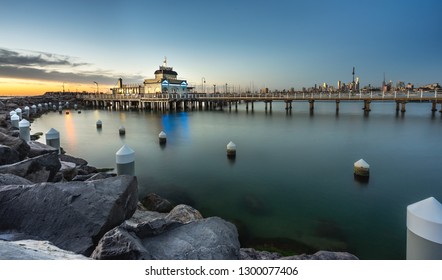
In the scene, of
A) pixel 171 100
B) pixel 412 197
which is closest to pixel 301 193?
pixel 412 197

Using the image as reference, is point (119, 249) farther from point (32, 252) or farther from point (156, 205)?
point (156, 205)

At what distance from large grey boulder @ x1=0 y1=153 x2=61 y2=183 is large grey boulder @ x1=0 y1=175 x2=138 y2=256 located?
1685 millimetres

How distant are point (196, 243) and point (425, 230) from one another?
7.42 feet

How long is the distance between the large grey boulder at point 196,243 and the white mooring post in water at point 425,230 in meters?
1.82

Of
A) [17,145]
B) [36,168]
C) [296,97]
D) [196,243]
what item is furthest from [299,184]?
[296,97]

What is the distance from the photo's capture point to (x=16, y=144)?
721 centimetres

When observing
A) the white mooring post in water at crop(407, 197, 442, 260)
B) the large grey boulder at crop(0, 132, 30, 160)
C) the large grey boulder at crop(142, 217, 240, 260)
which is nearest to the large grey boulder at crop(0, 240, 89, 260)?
Result: the large grey boulder at crop(142, 217, 240, 260)

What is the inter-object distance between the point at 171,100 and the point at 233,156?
1455 inches

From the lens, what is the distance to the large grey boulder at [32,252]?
2.34 meters

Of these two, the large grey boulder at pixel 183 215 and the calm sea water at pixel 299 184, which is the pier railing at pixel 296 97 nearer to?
the calm sea water at pixel 299 184

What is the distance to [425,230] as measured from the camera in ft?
7.84

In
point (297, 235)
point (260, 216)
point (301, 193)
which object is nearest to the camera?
point (297, 235)

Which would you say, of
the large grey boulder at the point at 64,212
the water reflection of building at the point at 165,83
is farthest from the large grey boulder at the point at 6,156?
the water reflection of building at the point at 165,83

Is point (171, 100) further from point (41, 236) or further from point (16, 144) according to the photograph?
point (41, 236)
